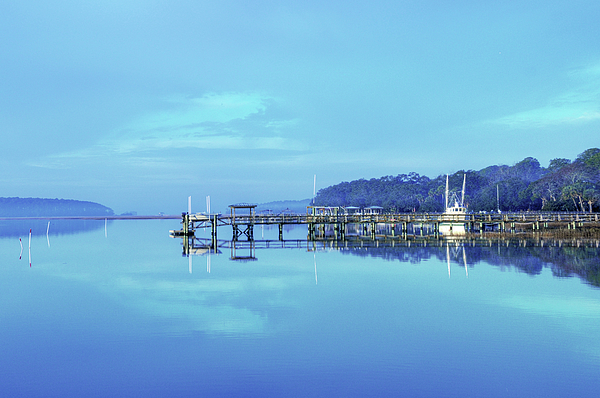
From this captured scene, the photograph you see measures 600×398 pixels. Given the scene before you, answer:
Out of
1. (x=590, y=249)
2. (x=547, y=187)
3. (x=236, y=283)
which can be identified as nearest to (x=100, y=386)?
(x=236, y=283)

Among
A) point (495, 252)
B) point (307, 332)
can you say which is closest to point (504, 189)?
point (495, 252)

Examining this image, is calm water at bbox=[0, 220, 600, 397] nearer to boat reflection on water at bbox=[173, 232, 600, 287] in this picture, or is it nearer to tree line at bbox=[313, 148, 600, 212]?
boat reflection on water at bbox=[173, 232, 600, 287]

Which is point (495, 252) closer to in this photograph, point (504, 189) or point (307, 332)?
point (307, 332)

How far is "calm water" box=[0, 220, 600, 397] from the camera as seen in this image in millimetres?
11344

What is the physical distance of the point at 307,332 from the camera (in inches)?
606

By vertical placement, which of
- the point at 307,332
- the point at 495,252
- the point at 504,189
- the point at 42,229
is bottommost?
the point at 307,332

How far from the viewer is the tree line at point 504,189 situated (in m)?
73.0

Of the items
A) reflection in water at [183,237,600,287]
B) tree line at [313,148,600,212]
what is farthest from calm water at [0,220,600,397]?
tree line at [313,148,600,212]

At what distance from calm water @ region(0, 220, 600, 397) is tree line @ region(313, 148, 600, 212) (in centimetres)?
5039

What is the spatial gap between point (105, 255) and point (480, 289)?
3146 cm

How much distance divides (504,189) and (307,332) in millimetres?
96784

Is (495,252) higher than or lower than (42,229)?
lower

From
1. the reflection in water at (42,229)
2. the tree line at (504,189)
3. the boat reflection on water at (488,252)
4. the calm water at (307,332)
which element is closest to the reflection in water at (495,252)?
the boat reflection on water at (488,252)

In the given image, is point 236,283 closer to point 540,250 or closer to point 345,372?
point 345,372
